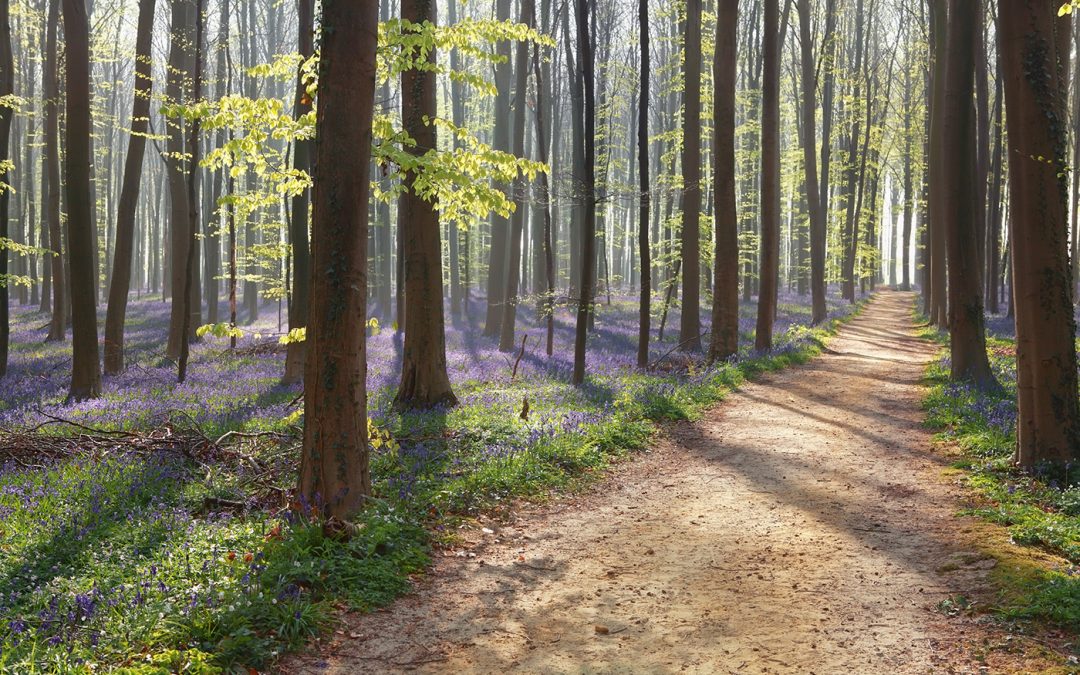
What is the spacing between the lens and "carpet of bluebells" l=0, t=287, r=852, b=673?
4055mm

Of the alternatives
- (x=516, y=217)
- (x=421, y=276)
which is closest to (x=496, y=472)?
(x=421, y=276)

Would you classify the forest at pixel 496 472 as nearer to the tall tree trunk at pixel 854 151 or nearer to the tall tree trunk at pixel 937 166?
the tall tree trunk at pixel 937 166

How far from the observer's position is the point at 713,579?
5379mm

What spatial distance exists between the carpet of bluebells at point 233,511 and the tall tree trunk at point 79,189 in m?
1.13

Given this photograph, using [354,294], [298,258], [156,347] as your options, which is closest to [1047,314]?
[354,294]

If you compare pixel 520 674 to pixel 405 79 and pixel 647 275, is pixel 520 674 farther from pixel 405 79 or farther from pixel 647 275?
pixel 647 275

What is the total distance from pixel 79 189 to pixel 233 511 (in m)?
9.19

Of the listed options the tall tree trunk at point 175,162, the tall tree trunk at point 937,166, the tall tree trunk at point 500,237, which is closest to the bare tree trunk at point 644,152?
the tall tree trunk at point 937,166

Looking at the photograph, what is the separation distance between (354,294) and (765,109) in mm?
15530

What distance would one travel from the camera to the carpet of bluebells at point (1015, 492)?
4562mm

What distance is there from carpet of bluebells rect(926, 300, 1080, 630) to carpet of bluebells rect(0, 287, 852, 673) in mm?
3806

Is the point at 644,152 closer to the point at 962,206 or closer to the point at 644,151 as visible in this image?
the point at 644,151

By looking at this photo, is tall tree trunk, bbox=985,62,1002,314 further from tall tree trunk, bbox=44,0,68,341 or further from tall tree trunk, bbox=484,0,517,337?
tall tree trunk, bbox=44,0,68,341

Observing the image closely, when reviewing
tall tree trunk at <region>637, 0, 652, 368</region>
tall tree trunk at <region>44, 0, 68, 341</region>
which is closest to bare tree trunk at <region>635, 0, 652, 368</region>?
tall tree trunk at <region>637, 0, 652, 368</region>
